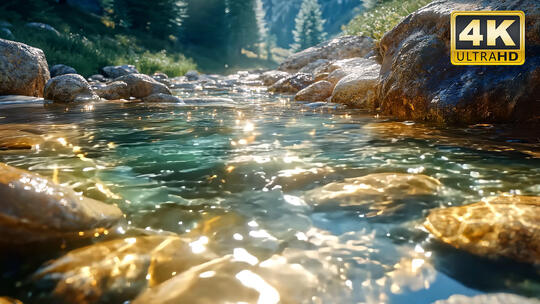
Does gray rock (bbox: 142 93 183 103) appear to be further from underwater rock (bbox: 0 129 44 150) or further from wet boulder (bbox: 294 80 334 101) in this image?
underwater rock (bbox: 0 129 44 150)

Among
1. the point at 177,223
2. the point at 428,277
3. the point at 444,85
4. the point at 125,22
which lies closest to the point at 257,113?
the point at 444,85

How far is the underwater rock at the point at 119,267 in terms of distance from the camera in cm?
131

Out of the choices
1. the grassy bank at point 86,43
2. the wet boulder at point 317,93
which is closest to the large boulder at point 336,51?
the wet boulder at point 317,93

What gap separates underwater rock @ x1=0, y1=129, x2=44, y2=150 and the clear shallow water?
0.14 meters

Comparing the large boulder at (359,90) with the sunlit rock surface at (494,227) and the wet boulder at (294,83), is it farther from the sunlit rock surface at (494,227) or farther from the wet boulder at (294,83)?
the sunlit rock surface at (494,227)

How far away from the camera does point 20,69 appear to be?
28.8 ft

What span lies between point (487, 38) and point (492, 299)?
16.4ft

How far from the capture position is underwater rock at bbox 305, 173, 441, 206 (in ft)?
6.95

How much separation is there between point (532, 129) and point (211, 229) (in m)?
3.87

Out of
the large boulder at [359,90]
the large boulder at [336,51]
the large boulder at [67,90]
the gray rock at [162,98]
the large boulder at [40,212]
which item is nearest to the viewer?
the large boulder at [40,212]

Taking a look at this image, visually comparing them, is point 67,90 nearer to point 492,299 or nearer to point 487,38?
point 487,38

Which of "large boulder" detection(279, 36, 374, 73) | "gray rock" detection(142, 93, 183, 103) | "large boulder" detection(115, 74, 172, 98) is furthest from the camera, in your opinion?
"large boulder" detection(279, 36, 374, 73)

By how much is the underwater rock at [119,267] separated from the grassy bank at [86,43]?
15690mm

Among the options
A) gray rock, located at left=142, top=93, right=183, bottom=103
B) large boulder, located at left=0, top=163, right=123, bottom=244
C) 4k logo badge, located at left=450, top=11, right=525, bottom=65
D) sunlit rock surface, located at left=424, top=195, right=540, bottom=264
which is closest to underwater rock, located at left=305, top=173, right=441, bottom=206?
sunlit rock surface, located at left=424, top=195, right=540, bottom=264
